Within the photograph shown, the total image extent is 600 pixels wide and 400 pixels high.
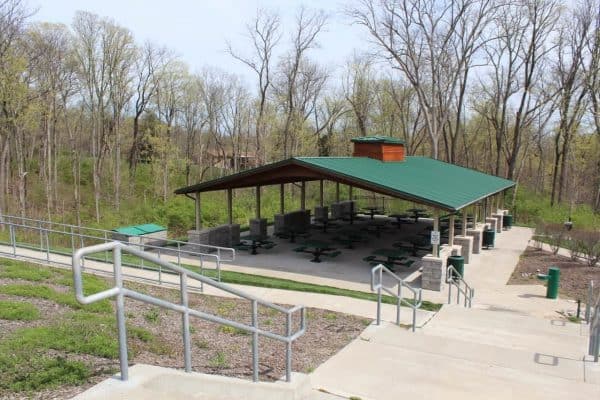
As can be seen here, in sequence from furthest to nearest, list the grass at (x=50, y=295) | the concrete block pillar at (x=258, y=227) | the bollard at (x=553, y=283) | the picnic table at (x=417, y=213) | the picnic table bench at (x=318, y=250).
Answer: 1. the picnic table at (x=417, y=213)
2. the concrete block pillar at (x=258, y=227)
3. the picnic table bench at (x=318, y=250)
4. the bollard at (x=553, y=283)
5. the grass at (x=50, y=295)

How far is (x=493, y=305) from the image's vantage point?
11.9m

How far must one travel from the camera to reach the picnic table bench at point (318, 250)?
1633cm

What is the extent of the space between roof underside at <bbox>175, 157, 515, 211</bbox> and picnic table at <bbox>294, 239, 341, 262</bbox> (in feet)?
7.73

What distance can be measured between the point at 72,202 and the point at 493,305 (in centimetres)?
3200

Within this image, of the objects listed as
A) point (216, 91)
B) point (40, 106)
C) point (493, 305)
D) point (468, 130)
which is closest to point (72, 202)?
point (40, 106)

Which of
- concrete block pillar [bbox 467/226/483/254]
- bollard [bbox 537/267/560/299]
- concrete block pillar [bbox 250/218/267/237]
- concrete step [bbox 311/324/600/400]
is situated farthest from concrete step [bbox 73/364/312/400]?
concrete block pillar [bbox 467/226/483/254]

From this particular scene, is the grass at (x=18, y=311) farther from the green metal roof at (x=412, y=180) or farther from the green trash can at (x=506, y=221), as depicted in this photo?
the green trash can at (x=506, y=221)

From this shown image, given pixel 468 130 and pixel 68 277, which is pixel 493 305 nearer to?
pixel 68 277

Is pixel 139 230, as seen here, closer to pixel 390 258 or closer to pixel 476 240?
pixel 390 258

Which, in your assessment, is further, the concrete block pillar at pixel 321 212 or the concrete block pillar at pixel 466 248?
the concrete block pillar at pixel 321 212

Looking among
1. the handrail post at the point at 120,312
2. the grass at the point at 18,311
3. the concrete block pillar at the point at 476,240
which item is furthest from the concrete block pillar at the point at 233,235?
the handrail post at the point at 120,312

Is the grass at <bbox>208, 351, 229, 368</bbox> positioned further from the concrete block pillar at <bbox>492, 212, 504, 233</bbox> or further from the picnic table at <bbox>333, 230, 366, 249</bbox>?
the concrete block pillar at <bbox>492, 212, 504, 233</bbox>

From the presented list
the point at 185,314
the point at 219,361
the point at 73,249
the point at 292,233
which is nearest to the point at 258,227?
the point at 292,233

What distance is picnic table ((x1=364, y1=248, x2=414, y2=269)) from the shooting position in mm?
14961
